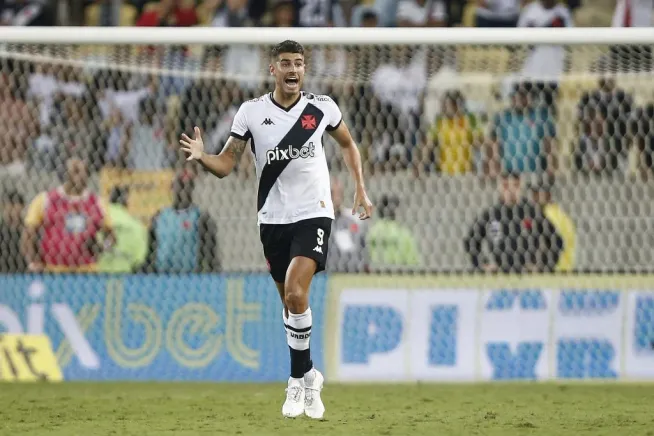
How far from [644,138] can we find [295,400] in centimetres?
562

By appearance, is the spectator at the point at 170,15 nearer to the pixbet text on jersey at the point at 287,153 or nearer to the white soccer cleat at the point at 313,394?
the pixbet text on jersey at the point at 287,153

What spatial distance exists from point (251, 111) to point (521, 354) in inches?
171

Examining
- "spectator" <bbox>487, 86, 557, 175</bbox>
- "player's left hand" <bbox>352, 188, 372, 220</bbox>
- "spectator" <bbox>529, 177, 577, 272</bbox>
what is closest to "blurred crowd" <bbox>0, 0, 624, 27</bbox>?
"spectator" <bbox>487, 86, 557, 175</bbox>

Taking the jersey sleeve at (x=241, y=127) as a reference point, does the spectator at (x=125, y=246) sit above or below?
below

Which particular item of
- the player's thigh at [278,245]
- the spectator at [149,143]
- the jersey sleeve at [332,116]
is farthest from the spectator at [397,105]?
the player's thigh at [278,245]

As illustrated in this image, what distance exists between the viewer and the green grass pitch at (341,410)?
6.82 metres

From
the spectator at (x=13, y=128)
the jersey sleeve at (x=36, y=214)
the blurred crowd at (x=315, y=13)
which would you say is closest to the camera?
the jersey sleeve at (x=36, y=214)

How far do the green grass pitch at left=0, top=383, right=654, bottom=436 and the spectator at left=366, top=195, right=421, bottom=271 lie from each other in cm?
138

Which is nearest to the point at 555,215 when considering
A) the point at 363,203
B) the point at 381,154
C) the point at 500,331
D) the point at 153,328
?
the point at 500,331

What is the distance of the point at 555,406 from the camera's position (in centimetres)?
827

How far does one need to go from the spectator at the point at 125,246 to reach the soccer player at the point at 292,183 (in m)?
4.01

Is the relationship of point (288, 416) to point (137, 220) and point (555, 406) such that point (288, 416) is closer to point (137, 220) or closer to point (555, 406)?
point (555, 406)

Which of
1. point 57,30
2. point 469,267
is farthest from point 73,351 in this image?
point 469,267

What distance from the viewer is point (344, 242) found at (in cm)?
1140
